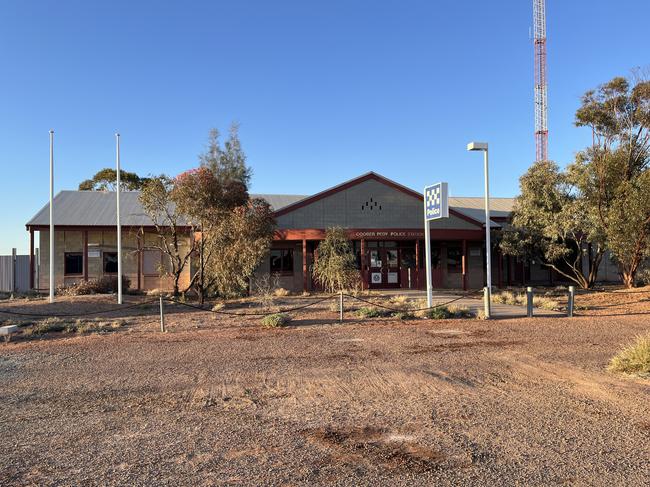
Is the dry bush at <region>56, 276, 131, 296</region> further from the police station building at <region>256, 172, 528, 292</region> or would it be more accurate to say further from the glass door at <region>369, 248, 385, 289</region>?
the glass door at <region>369, 248, 385, 289</region>

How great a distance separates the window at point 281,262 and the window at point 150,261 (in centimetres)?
669

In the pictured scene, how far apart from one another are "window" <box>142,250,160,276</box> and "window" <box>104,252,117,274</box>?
1.48 m

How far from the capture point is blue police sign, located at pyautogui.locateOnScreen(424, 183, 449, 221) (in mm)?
16719

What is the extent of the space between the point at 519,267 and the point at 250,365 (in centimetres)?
2371

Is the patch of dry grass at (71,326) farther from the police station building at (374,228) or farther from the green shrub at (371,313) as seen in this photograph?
the police station building at (374,228)

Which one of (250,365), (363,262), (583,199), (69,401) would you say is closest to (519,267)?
(583,199)

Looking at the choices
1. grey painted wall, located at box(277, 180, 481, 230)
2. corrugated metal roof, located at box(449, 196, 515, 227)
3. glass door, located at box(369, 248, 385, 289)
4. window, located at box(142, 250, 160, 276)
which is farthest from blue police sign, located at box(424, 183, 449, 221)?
window, located at box(142, 250, 160, 276)

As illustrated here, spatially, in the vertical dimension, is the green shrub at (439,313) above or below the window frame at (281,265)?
below

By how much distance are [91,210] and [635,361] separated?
88.4 feet

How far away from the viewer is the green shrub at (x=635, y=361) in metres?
7.70

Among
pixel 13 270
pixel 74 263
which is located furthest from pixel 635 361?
pixel 13 270

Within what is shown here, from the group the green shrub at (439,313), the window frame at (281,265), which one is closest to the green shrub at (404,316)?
the green shrub at (439,313)

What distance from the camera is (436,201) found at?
1711cm

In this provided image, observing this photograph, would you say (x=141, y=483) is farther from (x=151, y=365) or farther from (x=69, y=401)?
(x=151, y=365)
